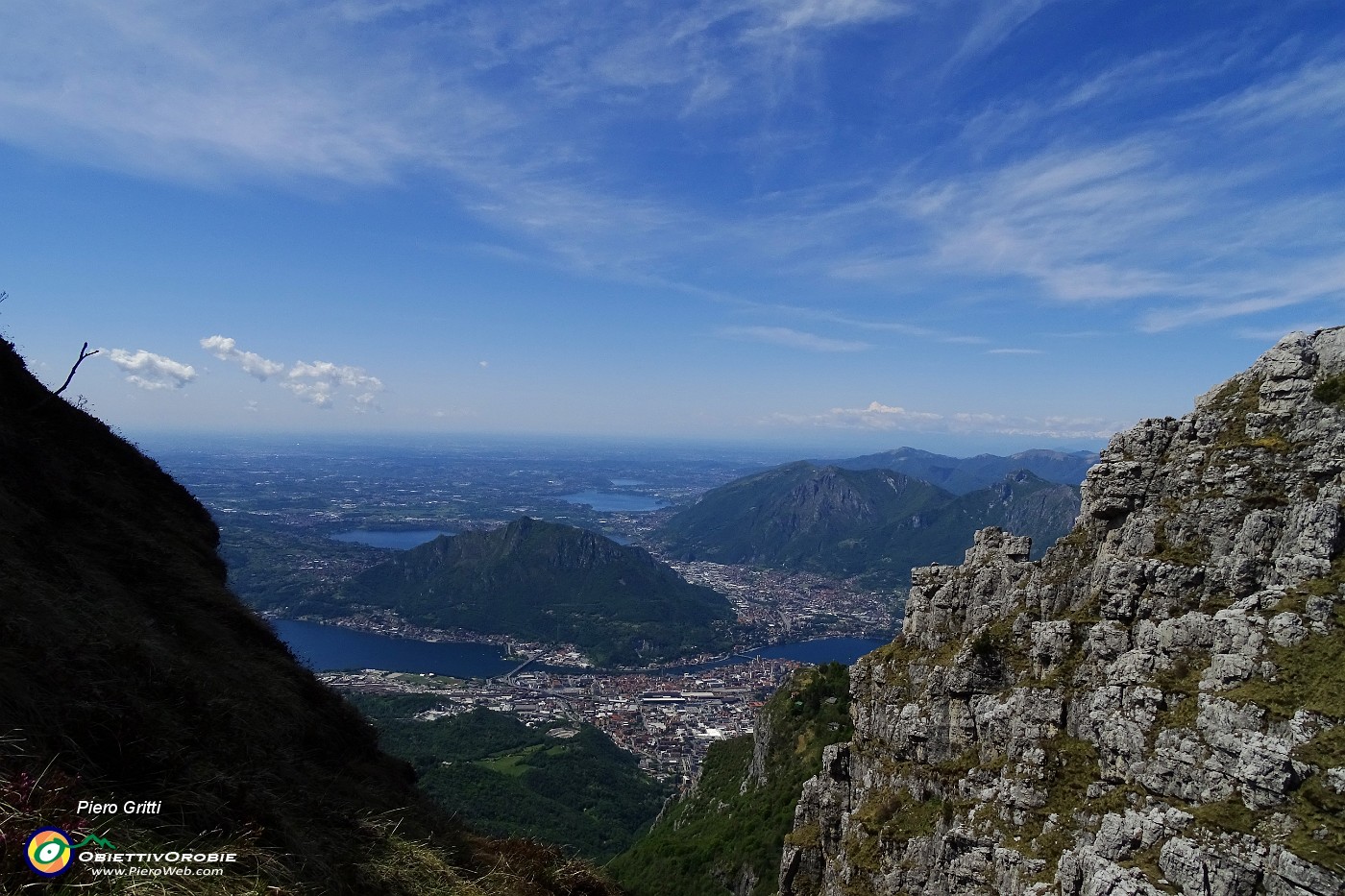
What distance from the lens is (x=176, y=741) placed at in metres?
8.50

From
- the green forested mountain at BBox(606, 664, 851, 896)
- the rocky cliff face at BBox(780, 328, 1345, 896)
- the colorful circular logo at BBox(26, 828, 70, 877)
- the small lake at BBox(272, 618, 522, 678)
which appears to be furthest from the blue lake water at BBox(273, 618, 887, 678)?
the colorful circular logo at BBox(26, 828, 70, 877)

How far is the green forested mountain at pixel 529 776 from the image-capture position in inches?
2894

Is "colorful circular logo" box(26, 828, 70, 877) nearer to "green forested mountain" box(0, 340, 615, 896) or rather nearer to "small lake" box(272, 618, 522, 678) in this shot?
"green forested mountain" box(0, 340, 615, 896)

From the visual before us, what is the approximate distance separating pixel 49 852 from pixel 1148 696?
25465mm

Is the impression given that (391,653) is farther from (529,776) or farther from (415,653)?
(529,776)

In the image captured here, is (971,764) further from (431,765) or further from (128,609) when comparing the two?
(431,765)

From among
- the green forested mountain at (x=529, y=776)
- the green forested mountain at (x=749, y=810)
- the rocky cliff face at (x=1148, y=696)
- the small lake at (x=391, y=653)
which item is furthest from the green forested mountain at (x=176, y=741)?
the small lake at (x=391, y=653)

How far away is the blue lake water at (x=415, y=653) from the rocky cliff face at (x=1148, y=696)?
140041 millimetres

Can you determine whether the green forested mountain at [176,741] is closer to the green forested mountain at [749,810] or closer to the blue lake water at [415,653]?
the green forested mountain at [749,810]

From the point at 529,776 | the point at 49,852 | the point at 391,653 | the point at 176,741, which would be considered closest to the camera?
the point at 49,852

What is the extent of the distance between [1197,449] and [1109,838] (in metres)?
14.4

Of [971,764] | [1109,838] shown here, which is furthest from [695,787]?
[1109,838]

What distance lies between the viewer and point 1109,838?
1812 centimetres

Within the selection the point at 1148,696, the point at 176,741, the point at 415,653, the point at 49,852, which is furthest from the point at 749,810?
the point at 415,653
